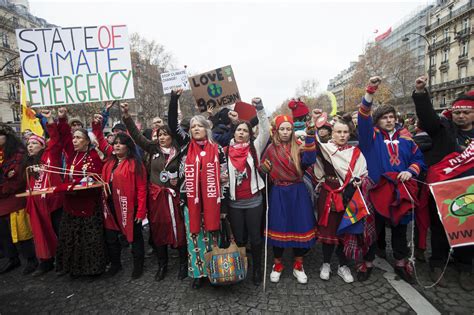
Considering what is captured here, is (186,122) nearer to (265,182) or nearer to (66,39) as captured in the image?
(265,182)

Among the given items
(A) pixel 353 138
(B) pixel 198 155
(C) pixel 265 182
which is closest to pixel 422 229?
(A) pixel 353 138

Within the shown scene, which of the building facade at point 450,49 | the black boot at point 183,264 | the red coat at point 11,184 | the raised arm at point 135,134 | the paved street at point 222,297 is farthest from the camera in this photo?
the building facade at point 450,49

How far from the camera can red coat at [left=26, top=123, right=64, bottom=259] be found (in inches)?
142

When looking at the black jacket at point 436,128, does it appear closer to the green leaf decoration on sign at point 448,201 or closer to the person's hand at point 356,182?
the green leaf decoration on sign at point 448,201

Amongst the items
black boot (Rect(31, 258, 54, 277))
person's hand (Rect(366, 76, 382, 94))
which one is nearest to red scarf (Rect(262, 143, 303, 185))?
person's hand (Rect(366, 76, 382, 94))

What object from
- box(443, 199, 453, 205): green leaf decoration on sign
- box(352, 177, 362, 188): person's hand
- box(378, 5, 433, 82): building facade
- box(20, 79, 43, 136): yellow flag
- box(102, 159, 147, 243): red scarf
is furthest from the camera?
Answer: box(378, 5, 433, 82): building facade

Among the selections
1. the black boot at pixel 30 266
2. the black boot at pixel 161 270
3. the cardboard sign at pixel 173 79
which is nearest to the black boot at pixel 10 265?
the black boot at pixel 30 266

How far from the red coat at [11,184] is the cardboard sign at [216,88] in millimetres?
2970

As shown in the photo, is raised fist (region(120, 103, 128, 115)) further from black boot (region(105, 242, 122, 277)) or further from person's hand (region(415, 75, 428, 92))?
person's hand (region(415, 75, 428, 92))

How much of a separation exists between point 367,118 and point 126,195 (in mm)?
3037

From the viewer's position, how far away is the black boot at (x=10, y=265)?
392 cm

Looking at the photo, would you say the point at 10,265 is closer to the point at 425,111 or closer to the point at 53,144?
the point at 53,144

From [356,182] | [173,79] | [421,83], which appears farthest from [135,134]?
[173,79]

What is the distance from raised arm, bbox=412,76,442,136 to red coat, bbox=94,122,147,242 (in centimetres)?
343
